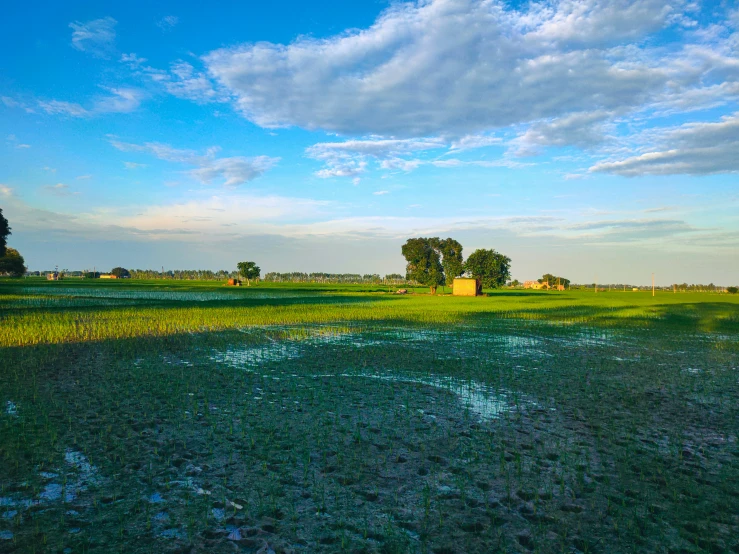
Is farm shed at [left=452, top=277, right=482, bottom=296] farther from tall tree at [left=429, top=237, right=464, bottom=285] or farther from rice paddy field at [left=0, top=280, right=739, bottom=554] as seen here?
rice paddy field at [left=0, top=280, right=739, bottom=554]

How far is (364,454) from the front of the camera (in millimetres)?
7656

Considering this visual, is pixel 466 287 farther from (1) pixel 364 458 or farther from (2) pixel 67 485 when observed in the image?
(2) pixel 67 485

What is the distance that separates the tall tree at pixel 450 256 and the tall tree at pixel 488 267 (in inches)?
96.0

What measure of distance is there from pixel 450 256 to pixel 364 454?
8350 centimetres

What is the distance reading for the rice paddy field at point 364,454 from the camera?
530 centimetres

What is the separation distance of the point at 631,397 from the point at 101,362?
16.6m

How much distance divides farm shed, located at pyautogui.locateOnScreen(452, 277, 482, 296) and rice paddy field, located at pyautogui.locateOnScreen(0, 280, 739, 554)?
63345mm

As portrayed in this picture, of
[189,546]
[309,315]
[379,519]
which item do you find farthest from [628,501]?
[309,315]

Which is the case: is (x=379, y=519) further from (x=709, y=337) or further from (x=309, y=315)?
(x=309, y=315)

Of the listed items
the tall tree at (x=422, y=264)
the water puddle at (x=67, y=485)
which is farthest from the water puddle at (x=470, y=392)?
the tall tree at (x=422, y=264)

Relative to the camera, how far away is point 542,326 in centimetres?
3000

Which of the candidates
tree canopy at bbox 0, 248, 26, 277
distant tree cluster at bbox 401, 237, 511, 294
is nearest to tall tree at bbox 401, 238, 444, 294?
distant tree cluster at bbox 401, 237, 511, 294

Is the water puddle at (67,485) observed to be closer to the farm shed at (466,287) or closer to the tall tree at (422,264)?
the farm shed at (466,287)

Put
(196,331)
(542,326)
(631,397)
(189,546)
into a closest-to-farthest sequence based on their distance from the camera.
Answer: (189,546), (631,397), (196,331), (542,326)
